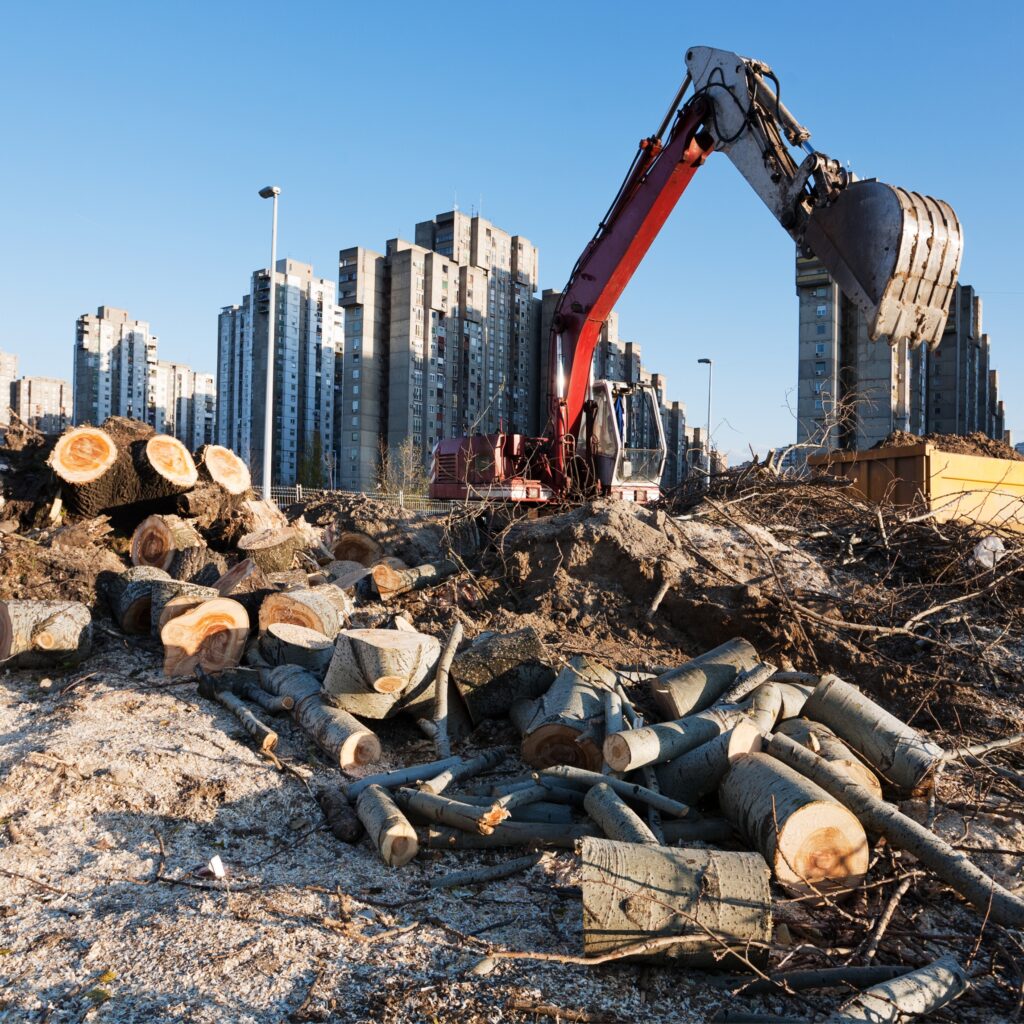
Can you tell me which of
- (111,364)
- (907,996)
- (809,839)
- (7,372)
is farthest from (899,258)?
(7,372)

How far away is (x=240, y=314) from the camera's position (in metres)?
60.4

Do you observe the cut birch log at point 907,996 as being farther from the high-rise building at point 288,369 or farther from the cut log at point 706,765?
the high-rise building at point 288,369

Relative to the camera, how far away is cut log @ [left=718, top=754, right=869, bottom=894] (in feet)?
12.2

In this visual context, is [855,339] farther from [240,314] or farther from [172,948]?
[240,314]

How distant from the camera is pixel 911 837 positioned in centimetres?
383

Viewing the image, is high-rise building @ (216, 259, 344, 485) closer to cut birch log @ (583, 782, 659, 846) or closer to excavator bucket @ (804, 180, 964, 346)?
excavator bucket @ (804, 180, 964, 346)

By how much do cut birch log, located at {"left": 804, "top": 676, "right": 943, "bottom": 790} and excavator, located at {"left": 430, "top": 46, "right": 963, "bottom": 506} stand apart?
2583mm

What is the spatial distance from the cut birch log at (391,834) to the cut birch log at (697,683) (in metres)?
1.86

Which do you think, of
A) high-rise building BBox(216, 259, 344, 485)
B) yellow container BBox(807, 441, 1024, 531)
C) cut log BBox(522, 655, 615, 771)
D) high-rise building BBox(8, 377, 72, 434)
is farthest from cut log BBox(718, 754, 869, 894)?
high-rise building BBox(8, 377, 72, 434)

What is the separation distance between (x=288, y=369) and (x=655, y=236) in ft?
170

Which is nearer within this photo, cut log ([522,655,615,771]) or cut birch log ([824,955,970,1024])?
cut birch log ([824,955,970,1024])

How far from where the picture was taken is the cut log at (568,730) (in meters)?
4.91

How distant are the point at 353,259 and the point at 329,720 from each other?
46.6 m

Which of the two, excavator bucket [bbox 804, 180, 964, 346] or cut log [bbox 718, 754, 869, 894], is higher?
excavator bucket [bbox 804, 180, 964, 346]
